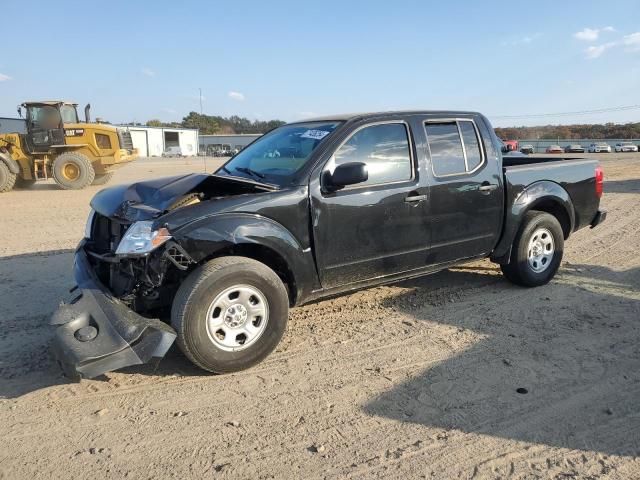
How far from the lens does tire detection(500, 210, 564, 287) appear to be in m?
5.27

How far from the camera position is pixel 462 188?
4754mm

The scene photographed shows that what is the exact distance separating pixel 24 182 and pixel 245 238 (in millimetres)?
16676

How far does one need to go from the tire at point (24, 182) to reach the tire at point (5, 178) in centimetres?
96

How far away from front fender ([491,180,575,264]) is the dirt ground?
489mm

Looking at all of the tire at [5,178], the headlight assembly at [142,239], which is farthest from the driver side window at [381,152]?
the tire at [5,178]

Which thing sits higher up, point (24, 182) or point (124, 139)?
point (124, 139)

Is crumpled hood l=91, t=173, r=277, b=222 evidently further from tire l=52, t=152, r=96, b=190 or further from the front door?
tire l=52, t=152, r=96, b=190

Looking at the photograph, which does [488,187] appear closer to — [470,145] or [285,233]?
[470,145]

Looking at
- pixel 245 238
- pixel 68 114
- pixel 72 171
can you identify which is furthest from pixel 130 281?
pixel 68 114

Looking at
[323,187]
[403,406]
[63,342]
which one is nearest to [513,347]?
[403,406]

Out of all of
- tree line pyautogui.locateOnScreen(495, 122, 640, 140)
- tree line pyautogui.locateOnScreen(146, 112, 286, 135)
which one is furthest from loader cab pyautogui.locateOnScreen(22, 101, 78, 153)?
tree line pyautogui.locateOnScreen(146, 112, 286, 135)

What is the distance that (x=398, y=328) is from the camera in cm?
445

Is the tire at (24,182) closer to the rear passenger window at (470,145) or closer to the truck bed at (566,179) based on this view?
the rear passenger window at (470,145)

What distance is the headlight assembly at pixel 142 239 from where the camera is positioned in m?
3.42
